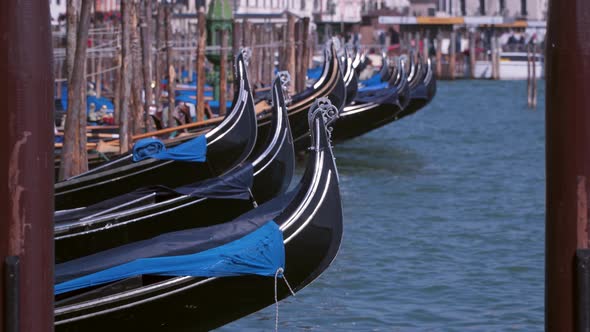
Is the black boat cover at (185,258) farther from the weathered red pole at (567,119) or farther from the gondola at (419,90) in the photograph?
the gondola at (419,90)

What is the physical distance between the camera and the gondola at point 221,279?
5719 millimetres

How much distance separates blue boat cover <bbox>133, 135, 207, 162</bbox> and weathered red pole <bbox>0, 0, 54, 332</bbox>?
5485 mm

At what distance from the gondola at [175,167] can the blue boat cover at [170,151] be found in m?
0.03

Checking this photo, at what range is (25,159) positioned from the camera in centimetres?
349

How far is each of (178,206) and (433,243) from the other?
453cm

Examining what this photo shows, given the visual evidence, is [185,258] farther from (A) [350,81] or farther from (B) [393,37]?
(B) [393,37]

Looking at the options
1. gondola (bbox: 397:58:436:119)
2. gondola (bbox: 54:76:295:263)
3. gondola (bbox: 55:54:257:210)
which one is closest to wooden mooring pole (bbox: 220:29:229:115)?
gondola (bbox: 397:58:436:119)

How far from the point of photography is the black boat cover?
579 cm

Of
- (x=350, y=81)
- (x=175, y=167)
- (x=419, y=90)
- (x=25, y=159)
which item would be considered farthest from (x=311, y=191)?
(x=419, y=90)

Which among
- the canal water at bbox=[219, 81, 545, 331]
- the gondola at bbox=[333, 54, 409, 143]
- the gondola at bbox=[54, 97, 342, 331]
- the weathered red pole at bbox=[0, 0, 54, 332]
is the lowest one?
the canal water at bbox=[219, 81, 545, 331]

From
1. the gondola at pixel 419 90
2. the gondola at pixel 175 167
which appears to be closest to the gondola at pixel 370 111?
the gondola at pixel 419 90

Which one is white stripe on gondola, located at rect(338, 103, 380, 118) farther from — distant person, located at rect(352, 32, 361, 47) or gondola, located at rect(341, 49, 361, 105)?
distant person, located at rect(352, 32, 361, 47)

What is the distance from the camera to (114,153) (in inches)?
489

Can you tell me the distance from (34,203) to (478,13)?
2433 inches
